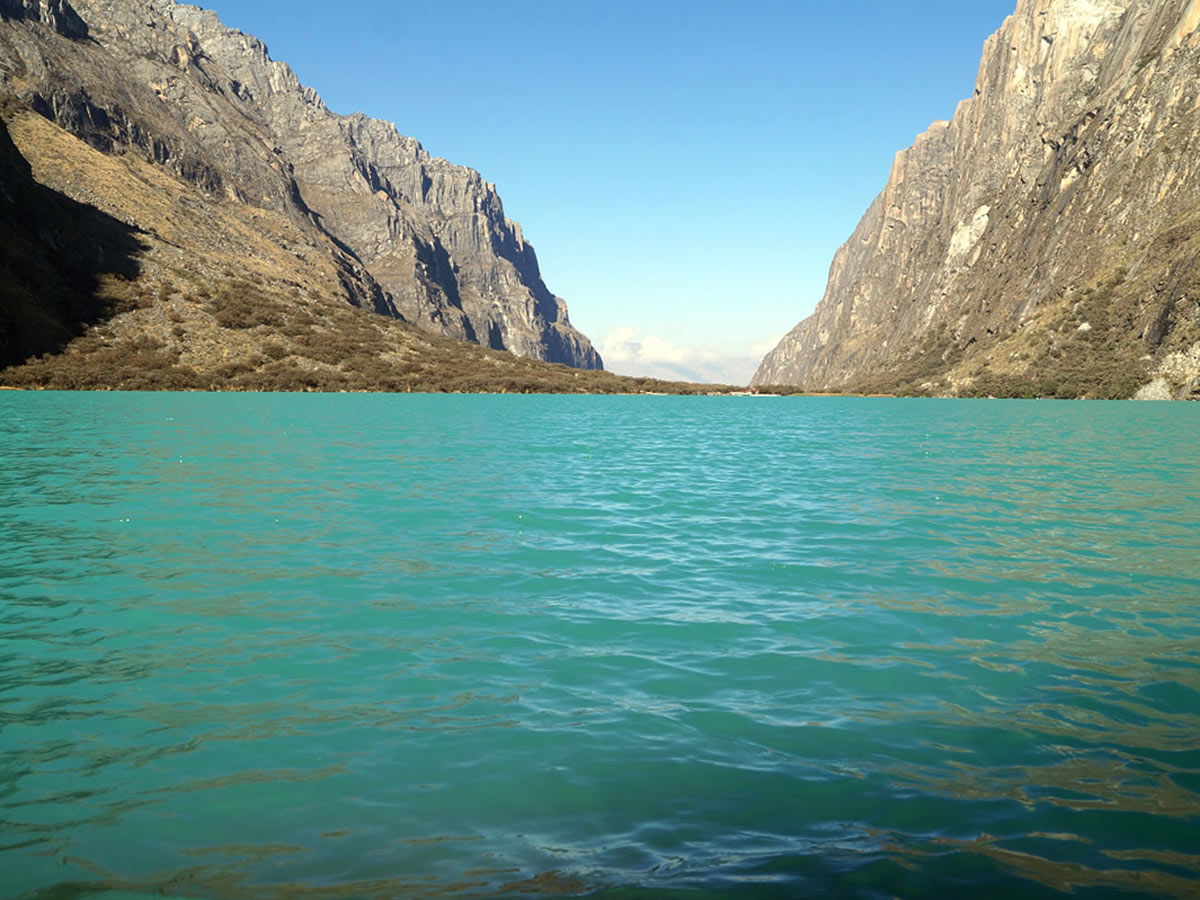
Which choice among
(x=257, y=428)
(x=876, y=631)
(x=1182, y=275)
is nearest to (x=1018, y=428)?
(x=257, y=428)

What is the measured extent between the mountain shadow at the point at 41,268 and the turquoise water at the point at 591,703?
15583cm

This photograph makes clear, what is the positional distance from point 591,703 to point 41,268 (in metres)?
204

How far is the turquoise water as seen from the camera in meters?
7.64

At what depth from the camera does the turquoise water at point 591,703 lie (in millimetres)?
7645

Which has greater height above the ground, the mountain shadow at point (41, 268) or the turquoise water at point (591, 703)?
the mountain shadow at point (41, 268)

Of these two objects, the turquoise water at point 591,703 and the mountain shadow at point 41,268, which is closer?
the turquoise water at point 591,703

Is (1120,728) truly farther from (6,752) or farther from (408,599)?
(6,752)

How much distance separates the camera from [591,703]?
11.7 metres

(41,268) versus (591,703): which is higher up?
(41,268)

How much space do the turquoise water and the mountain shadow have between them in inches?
6135

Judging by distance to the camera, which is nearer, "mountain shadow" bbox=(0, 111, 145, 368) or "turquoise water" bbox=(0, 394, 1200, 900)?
"turquoise water" bbox=(0, 394, 1200, 900)

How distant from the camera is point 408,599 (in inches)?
676

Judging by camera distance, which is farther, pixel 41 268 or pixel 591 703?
pixel 41 268

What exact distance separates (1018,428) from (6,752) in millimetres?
91533
